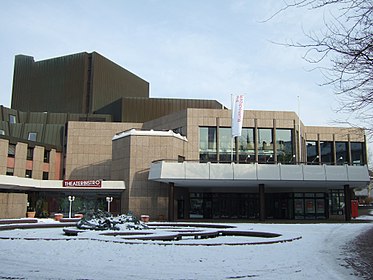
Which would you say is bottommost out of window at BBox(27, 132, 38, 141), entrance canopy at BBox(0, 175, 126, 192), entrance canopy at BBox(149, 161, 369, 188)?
entrance canopy at BBox(0, 175, 126, 192)

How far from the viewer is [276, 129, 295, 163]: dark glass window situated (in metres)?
48.6

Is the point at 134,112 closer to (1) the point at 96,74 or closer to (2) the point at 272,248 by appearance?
(1) the point at 96,74

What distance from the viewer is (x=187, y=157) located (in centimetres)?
4738

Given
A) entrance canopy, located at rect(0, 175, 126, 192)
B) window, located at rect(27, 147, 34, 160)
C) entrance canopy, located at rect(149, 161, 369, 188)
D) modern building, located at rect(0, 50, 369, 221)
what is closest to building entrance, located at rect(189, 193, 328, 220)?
modern building, located at rect(0, 50, 369, 221)

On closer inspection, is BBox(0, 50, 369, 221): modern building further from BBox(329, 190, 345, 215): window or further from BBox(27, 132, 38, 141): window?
BBox(27, 132, 38, 141): window

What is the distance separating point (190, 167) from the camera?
38.7 metres

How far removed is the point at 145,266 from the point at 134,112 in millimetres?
50614

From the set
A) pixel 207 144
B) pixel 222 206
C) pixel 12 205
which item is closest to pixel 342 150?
pixel 222 206

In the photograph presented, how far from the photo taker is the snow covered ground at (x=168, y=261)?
1066 centimetres

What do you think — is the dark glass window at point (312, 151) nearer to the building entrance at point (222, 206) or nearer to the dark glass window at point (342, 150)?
the dark glass window at point (342, 150)

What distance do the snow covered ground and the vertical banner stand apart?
2788cm

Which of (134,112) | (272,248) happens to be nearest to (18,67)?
(134,112)

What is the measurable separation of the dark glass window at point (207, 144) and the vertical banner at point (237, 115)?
3.05 m

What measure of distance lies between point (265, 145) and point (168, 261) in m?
37.0
